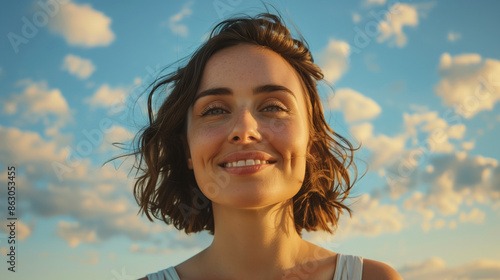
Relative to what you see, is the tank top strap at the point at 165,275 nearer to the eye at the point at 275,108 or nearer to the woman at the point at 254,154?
the woman at the point at 254,154

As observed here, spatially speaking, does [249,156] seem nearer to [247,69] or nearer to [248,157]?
[248,157]

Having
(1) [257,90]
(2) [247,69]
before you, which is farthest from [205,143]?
(2) [247,69]

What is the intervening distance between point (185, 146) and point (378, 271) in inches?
87.6

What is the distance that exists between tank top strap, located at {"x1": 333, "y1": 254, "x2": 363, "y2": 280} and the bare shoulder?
0.06m

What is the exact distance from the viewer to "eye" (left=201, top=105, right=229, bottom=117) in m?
4.41

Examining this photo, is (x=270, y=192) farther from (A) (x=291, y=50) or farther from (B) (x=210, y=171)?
(A) (x=291, y=50)

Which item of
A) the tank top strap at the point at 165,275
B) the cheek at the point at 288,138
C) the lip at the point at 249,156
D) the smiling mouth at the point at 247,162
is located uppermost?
the cheek at the point at 288,138

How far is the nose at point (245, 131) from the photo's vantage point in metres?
4.10

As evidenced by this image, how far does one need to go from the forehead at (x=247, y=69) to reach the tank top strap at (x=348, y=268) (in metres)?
1.63

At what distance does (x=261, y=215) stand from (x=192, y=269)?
923mm

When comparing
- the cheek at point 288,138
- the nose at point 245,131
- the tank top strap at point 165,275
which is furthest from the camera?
the tank top strap at point 165,275

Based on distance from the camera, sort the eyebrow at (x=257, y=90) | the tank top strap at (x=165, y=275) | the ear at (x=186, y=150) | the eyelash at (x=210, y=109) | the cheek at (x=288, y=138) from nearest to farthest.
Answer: the cheek at (x=288, y=138) < the eyebrow at (x=257, y=90) < the eyelash at (x=210, y=109) < the tank top strap at (x=165, y=275) < the ear at (x=186, y=150)

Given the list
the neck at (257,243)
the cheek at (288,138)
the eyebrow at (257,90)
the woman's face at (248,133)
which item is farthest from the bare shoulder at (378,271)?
the eyebrow at (257,90)

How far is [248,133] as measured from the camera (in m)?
4.09
